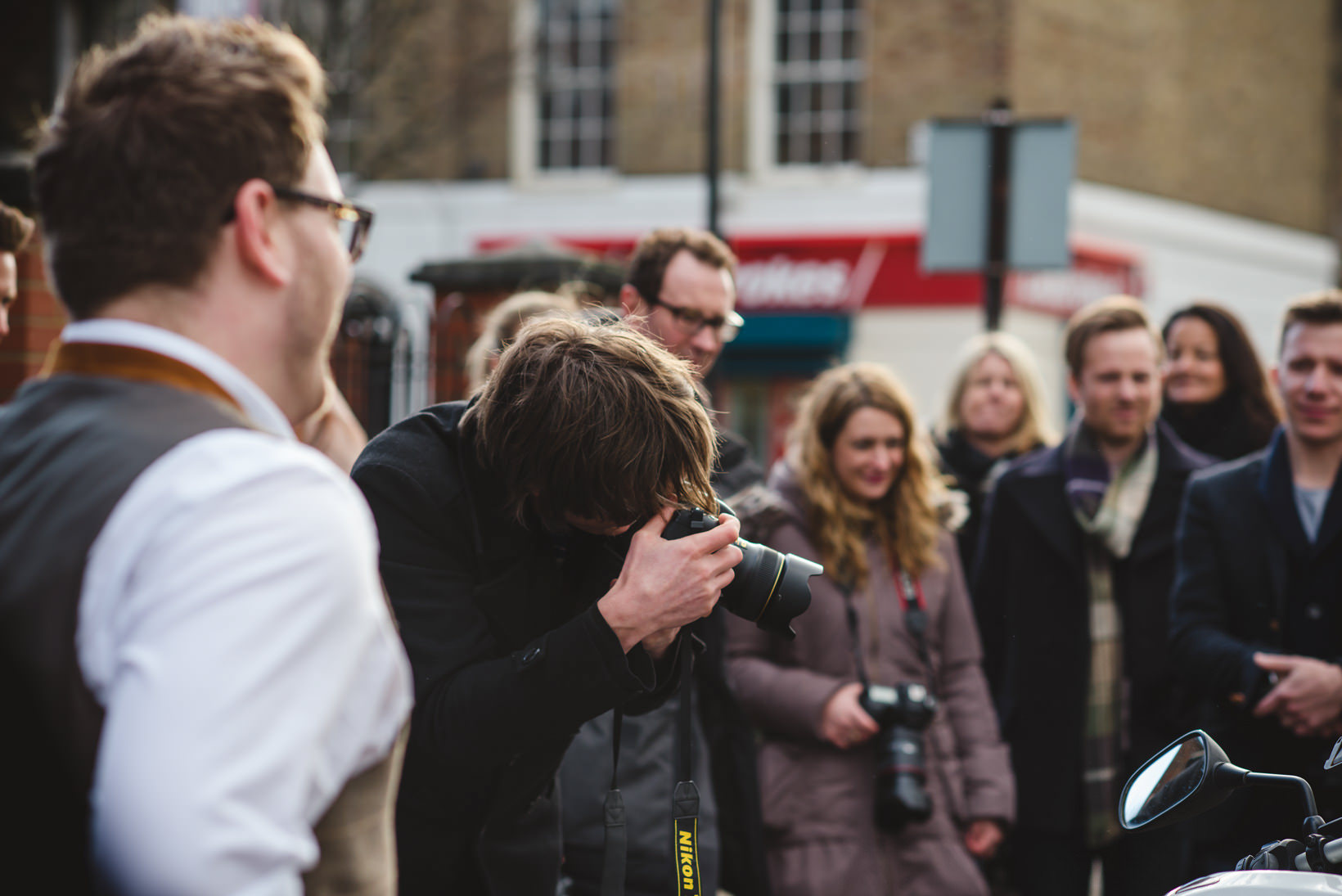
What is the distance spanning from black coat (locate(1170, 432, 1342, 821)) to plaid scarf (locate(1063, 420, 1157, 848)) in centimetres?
36

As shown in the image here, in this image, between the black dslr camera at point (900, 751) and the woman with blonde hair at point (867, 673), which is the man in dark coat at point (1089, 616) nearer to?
the woman with blonde hair at point (867, 673)

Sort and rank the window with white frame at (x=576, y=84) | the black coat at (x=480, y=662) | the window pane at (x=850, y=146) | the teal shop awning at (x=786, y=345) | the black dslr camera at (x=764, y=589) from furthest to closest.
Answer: the window with white frame at (x=576, y=84)
the window pane at (x=850, y=146)
the teal shop awning at (x=786, y=345)
the black dslr camera at (x=764, y=589)
the black coat at (x=480, y=662)

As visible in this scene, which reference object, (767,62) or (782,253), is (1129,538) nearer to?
(782,253)

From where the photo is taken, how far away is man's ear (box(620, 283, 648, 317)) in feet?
12.0

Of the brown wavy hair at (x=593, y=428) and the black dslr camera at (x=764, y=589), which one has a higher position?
the brown wavy hair at (x=593, y=428)

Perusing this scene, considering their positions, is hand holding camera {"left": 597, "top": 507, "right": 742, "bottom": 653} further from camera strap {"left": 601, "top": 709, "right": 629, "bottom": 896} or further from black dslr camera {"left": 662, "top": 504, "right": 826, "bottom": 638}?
camera strap {"left": 601, "top": 709, "right": 629, "bottom": 896}

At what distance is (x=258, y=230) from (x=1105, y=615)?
11.2 ft

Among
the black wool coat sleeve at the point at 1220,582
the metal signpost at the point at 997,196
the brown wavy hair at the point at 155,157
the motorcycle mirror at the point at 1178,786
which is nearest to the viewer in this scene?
the brown wavy hair at the point at 155,157

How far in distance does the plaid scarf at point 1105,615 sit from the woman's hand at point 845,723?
2.80ft

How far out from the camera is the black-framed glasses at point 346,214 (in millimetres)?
1375

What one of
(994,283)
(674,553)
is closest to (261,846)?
(674,553)

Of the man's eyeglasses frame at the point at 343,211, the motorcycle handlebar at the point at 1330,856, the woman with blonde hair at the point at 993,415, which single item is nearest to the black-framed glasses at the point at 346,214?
the man's eyeglasses frame at the point at 343,211

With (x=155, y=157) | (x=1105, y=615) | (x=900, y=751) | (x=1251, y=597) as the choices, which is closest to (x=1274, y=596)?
(x=1251, y=597)

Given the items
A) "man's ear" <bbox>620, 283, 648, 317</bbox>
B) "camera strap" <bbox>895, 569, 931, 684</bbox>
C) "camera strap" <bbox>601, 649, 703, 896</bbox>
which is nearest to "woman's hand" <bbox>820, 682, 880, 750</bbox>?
"camera strap" <bbox>895, 569, 931, 684</bbox>
